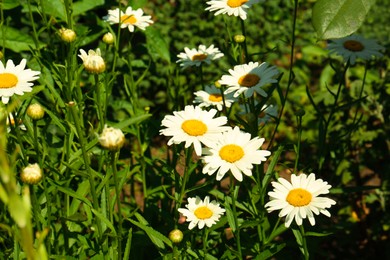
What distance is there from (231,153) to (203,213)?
202 millimetres

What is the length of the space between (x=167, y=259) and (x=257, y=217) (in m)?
0.29

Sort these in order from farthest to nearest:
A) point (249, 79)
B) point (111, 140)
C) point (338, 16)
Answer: point (249, 79), point (111, 140), point (338, 16)

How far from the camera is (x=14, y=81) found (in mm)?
1602

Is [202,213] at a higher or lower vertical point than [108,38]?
lower

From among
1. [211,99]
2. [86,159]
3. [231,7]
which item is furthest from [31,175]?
[231,7]

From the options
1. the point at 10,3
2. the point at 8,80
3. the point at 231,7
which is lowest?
the point at 8,80

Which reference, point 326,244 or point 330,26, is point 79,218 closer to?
point 330,26

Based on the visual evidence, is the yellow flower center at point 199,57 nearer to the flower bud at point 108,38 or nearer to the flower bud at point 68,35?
the flower bud at point 108,38

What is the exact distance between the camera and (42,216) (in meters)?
1.57

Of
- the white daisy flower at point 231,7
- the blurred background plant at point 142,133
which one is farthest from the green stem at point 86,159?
the white daisy flower at point 231,7

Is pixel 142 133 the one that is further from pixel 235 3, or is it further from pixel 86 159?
pixel 86 159

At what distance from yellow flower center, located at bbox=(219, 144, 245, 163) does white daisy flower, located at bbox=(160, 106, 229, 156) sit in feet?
0.13

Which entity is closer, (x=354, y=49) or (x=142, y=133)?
(x=354, y=49)

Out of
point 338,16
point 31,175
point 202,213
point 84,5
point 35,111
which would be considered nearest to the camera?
point 338,16
